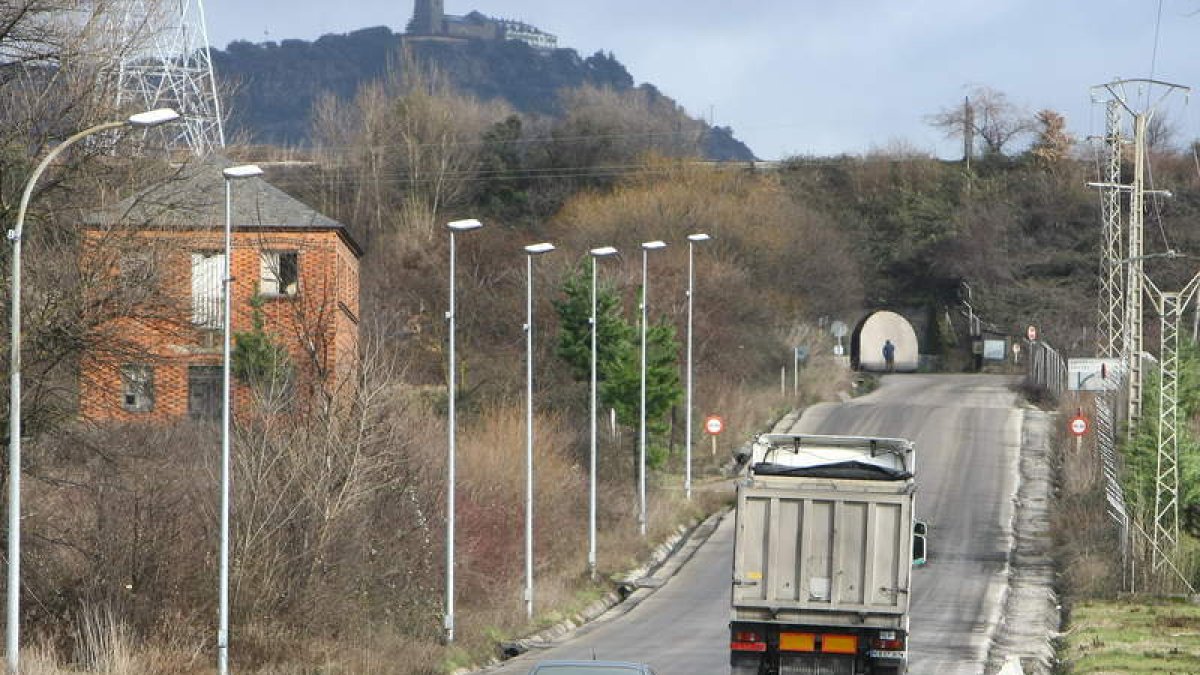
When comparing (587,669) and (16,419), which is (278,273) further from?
(587,669)

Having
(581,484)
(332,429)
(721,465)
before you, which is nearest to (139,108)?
(332,429)

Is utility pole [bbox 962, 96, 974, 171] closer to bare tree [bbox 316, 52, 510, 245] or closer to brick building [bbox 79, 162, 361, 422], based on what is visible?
bare tree [bbox 316, 52, 510, 245]

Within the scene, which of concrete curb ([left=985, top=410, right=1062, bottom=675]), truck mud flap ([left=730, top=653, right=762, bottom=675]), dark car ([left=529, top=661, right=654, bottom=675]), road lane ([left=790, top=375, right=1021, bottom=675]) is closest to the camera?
dark car ([left=529, top=661, right=654, bottom=675])

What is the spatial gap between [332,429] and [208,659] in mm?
7478

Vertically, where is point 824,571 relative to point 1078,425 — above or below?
above

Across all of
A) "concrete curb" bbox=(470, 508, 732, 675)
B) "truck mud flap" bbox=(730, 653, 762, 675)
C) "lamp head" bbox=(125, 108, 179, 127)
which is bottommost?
"concrete curb" bbox=(470, 508, 732, 675)

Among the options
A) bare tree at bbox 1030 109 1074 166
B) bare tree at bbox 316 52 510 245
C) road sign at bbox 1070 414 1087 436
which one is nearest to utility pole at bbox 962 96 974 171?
bare tree at bbox 1030 109 1074 166

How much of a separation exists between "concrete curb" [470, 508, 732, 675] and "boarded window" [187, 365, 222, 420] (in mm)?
11961

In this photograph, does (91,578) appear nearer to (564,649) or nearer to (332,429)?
(332,429)

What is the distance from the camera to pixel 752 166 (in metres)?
119

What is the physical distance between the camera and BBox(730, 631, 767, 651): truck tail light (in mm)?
23625

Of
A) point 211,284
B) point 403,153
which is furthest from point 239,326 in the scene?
point 403,153

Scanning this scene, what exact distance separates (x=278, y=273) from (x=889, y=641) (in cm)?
3168

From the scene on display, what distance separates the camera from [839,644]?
76.8 feet
